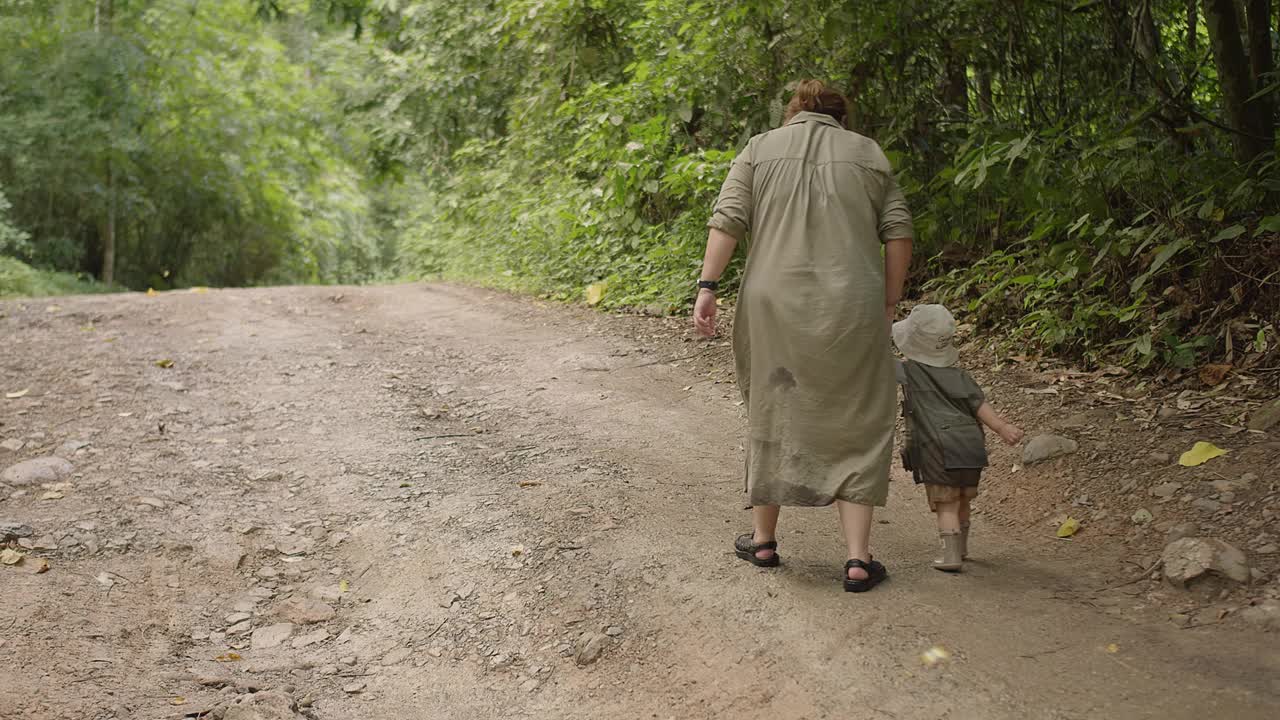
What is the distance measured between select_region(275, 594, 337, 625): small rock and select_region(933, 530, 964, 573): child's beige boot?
2508 mm

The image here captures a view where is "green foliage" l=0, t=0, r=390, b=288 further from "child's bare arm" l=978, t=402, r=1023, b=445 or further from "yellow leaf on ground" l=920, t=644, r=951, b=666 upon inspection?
"yellow leaf on ground" l=920, t=644, r=951, b=666

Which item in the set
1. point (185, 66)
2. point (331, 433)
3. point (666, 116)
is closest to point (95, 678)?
point (331, 433)

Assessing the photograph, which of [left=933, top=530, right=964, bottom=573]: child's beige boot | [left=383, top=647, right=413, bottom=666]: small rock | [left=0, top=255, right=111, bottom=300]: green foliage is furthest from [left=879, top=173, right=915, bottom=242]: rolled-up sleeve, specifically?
[left=0, top=255, right=111, bottom=300]: green foliage

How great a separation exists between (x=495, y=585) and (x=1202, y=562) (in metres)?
2.72

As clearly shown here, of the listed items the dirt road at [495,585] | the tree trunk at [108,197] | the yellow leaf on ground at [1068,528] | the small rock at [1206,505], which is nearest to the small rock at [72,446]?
the dirt road at [495,585]

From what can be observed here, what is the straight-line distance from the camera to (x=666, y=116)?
9.98 meters

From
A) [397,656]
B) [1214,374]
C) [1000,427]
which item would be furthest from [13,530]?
[1214,374]

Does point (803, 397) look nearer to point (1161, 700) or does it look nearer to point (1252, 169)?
point (1161, 700)

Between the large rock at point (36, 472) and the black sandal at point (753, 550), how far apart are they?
368 centimetres

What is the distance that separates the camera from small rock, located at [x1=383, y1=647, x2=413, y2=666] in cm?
388

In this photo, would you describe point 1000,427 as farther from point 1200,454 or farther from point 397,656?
point 397,656

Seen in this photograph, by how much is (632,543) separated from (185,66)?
67.9 ft

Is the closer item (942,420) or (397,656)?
(942,420)

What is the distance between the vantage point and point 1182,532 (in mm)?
4062
